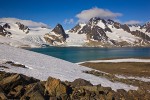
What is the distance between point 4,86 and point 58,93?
4.28 metres

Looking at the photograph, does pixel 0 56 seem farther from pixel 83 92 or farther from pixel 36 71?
pixel 83 92

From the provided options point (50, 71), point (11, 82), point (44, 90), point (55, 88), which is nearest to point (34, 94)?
point (44, 90)

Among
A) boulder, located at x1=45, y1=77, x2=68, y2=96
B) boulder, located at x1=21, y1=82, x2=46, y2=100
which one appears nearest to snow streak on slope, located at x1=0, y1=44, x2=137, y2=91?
boulder, located at x1=45, y1=77, x2=68, y2=96

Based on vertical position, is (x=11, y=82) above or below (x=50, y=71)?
above

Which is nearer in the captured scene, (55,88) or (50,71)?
(55,88)

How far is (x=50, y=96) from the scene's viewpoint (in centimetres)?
2031

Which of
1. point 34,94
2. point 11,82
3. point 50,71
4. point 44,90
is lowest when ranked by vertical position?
point 50,71

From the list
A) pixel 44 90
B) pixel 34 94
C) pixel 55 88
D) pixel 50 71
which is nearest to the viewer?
pixel 34 94

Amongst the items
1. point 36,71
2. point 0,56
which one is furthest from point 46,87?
point 0,56

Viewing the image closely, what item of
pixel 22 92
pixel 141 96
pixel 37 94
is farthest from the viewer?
pixel 141 96

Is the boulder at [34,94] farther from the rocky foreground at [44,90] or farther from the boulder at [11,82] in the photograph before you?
the boulder at [11,82]

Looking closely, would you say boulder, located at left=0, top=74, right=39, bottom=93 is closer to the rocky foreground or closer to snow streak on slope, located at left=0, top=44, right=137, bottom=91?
the rocky foreground

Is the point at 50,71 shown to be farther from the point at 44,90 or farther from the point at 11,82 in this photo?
the point at 11,82

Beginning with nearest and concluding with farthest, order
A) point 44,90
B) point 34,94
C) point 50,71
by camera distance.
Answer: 1. point 34,94
2. point 44,90
3. point 50,71
